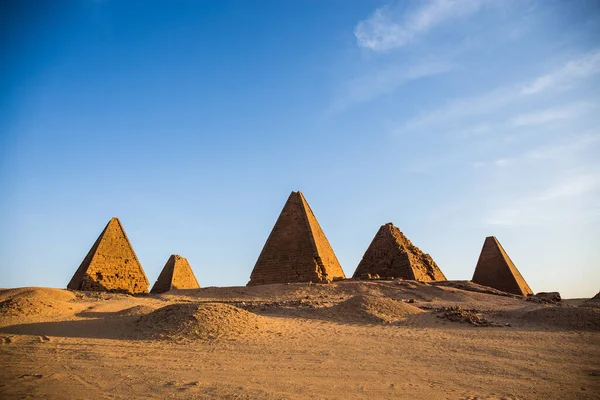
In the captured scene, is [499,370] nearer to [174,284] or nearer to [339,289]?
[339,289]

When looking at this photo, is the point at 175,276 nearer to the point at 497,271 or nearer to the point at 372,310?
the point at 372,310

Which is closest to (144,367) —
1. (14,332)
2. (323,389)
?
(323,389)

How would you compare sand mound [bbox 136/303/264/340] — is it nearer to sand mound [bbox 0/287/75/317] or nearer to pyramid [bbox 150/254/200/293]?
sand mound [bbox 0/287/75/317]

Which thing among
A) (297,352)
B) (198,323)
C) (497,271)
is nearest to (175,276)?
(198,323)

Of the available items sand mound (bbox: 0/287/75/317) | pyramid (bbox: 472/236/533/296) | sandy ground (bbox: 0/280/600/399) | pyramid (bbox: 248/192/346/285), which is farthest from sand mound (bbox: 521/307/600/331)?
pyramid (bbox: 472/236/533/296)

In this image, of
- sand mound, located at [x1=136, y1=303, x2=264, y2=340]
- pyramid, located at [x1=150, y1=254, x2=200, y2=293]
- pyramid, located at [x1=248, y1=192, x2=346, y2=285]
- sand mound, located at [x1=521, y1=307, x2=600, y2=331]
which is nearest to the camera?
sand mound, located at [x1=136, y1=303, x2=264, y2=340]

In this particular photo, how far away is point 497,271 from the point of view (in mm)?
24781

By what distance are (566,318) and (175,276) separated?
19947 mm

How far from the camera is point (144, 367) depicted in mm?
5902

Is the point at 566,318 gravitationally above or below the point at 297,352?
above

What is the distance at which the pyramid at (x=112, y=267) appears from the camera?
1792 cm

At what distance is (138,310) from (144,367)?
5200mm

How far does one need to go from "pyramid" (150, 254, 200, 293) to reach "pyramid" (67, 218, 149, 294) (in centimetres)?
454

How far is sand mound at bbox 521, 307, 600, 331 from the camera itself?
1028 cm
